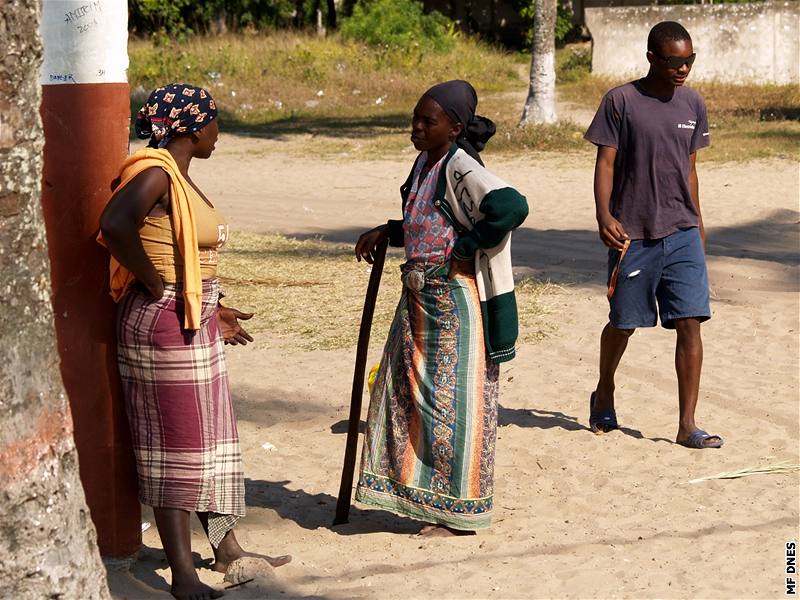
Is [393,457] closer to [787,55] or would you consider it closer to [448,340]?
[448,340]

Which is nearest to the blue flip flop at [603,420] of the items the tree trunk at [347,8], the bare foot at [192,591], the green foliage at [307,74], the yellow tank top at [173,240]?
Result: the bare foot at [192,591]

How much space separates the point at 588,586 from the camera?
450cm

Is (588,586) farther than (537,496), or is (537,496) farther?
(537,496)

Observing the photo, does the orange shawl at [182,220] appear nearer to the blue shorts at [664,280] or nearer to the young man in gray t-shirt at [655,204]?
the young man in gray t-shirt at [655,204]

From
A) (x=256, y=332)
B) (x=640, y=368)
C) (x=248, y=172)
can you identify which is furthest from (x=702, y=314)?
(x=248, y=172)

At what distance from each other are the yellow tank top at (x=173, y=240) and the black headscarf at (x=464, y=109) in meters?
1.06

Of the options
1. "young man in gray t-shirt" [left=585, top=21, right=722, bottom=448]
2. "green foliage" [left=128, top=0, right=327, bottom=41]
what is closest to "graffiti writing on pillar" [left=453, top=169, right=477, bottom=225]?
"young man in gray t-shirt" [left=585, top=21, right=722, bottom=448]

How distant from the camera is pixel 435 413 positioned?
4887 mm

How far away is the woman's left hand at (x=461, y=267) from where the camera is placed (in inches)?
190

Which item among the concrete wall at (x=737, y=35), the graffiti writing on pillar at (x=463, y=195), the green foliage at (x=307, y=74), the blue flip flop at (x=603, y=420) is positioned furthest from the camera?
the green foliage at (x=307, y=74)

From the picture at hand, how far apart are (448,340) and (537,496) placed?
1.13 meters

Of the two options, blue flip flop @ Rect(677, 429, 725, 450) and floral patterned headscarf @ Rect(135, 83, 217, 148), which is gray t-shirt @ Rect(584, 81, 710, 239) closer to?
blue flip flop @ Rect(677, 429, 725, 450)

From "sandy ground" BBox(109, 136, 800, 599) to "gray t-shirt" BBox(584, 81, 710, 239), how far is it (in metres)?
1.15

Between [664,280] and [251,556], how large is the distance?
8.35 ft
